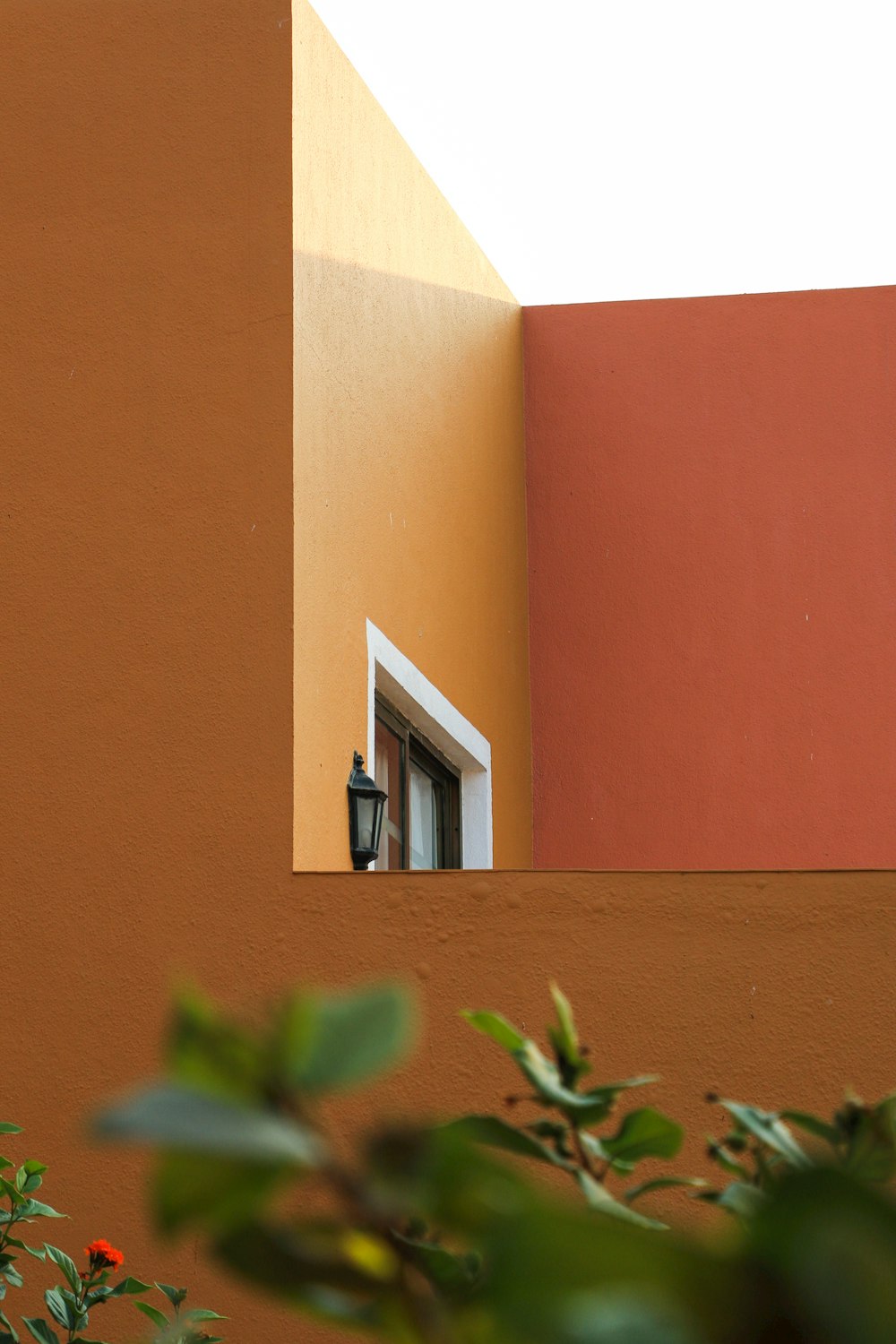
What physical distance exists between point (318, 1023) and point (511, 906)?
10.6ft

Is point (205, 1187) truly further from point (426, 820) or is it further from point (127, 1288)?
point (426, 820)

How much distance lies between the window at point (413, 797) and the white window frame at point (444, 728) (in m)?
0.03

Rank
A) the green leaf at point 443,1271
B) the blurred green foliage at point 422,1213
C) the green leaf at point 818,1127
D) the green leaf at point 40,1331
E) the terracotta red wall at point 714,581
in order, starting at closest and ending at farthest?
1. the blurred green foliage at point 422,1213
2. the green leaf at point 443,1271
3. the green leaf at point 818,1127
4. the green leaf at point 40,1331
5. the terracotta red wall at point 714,581

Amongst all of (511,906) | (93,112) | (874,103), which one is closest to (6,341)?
(93,112)

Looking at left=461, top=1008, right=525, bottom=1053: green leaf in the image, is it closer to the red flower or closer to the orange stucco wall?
the red flower

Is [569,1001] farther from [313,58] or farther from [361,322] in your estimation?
[313,58]

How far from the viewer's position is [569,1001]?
139 inches

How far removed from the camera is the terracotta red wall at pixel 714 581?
21.8 ft

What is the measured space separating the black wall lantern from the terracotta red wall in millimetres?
2465

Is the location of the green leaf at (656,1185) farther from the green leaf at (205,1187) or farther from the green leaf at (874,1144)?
the green leaf at (205,1187)

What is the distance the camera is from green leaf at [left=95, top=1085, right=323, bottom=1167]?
409 mm

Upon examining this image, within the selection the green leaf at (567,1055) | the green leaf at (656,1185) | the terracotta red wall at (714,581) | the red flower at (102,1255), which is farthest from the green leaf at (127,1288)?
the terracotta red wall at (714,581)

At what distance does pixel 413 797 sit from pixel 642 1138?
4930 millimetres

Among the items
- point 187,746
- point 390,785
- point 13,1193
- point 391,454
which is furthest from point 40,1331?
point 391,454
